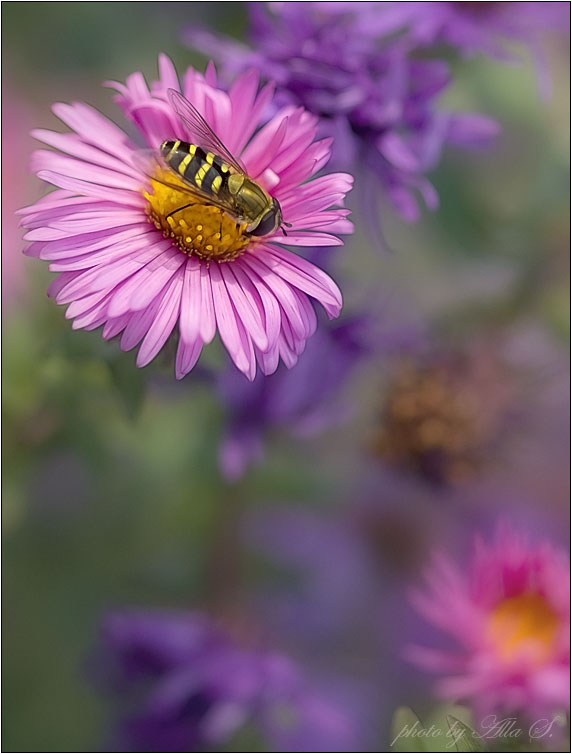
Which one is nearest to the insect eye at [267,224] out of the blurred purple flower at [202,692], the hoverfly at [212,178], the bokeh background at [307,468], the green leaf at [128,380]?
the hoverfly at [212,178]

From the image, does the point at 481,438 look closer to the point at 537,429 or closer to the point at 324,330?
the point at 537,429

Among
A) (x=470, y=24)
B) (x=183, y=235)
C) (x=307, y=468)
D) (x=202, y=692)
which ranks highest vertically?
(x=470, y=24)

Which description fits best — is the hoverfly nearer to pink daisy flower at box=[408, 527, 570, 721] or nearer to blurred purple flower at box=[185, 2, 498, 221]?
blurred purple flower at box=[185, 2, 498, 221]

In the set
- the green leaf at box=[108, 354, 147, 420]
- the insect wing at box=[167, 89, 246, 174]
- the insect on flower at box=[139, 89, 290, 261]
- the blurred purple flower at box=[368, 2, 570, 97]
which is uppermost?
the blurred purple flower at box=[368, 2, 570, 97]

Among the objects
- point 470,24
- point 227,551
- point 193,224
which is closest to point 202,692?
point 227,551

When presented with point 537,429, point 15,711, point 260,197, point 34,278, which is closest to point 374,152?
point 260,197

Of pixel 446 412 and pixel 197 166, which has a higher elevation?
pixel 446 412

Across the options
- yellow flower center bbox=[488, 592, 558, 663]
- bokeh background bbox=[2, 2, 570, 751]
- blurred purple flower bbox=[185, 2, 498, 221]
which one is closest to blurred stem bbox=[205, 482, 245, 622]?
bokeh background bbox=[2, 2, 570, 751]

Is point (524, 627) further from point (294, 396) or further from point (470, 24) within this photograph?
point (470, 24)
